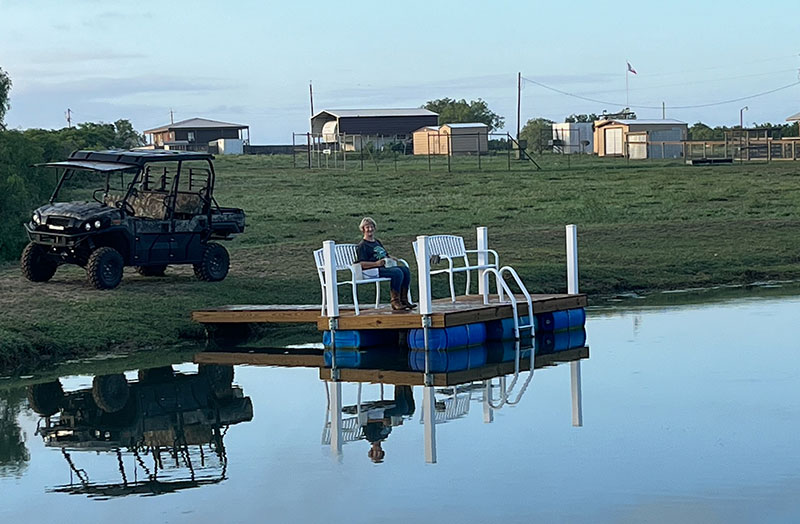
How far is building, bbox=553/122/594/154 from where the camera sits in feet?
246

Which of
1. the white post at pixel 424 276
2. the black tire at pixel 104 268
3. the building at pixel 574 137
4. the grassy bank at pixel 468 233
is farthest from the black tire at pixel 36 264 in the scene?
the building at pixel 574 137

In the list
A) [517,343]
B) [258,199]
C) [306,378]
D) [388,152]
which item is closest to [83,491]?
[306,378]

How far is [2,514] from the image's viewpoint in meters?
9.45

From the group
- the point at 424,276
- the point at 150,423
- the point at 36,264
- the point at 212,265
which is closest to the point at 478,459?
the point at 150,423

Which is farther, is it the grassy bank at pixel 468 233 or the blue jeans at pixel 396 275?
the grassy bank at pixel 468 233

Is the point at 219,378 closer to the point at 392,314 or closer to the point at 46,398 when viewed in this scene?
the point at 46,398

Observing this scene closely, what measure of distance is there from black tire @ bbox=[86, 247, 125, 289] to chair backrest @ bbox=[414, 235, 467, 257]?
458 cm

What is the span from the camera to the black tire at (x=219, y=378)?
1459 cm

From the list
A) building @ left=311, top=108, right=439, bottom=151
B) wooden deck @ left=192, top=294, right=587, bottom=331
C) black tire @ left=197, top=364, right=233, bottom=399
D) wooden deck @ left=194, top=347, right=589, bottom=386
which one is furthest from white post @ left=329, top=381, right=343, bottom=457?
building @ left=311, top=108, right=439, bottom=151

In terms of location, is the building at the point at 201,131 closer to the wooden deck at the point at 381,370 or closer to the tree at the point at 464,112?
the tree at the point at 464,112

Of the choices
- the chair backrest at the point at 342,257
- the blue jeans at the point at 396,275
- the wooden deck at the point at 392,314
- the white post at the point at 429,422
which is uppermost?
the chair backrest at the point at 342,257

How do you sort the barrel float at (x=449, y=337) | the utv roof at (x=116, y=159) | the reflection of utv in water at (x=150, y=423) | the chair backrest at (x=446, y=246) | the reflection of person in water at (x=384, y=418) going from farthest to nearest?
the utv roof at (x=116, y=159), the chair backrest at (x=446, y=246), the barrel float at (x=449, y=337), the reflection of person in water at (x=384, y=418), the reflection of utv in water at (x=150, y=423)

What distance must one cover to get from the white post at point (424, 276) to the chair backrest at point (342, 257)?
0.81m

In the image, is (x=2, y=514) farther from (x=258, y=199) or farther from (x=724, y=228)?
(x=258, y=199)
